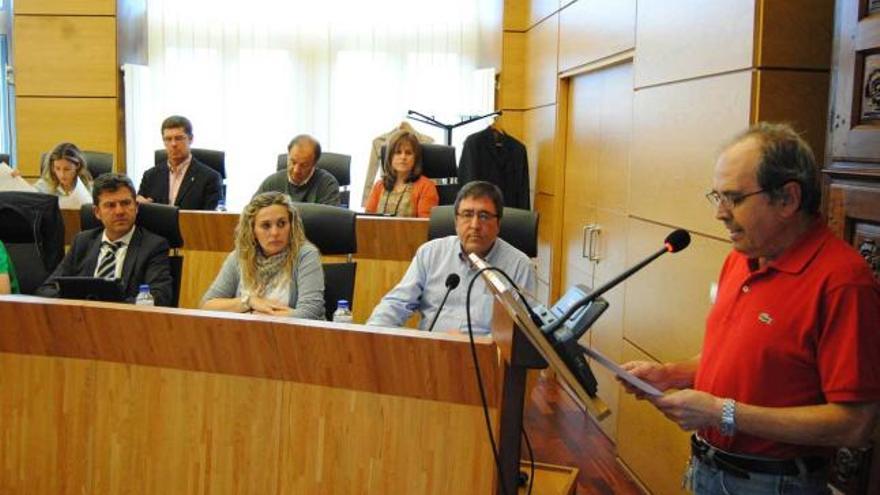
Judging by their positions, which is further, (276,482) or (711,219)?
(711,219)

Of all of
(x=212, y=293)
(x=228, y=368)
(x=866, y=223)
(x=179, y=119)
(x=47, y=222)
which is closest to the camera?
(x=866, y=223)

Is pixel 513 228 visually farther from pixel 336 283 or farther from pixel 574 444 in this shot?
pixel 574 444

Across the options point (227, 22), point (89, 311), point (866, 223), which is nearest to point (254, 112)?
point (227, 22)

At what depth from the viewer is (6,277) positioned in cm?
330

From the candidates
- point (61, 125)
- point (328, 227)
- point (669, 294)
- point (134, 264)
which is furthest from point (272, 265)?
point (61, 125)

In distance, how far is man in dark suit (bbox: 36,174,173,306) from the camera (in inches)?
137

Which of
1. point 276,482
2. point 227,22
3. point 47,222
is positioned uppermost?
point 227,22

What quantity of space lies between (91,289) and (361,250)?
1777 mm

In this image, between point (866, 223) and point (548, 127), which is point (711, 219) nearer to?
point (866, 223)

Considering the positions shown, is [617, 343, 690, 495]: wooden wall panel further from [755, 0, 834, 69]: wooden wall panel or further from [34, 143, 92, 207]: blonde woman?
[34, 143, 92, 207]: blonde woman

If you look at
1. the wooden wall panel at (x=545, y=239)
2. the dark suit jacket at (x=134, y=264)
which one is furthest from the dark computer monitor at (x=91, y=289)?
the wooden wall panel at (x=545, y=239)

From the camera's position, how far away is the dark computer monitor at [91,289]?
2.75 m

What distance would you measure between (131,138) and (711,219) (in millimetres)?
5370

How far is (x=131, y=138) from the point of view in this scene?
6.73m
